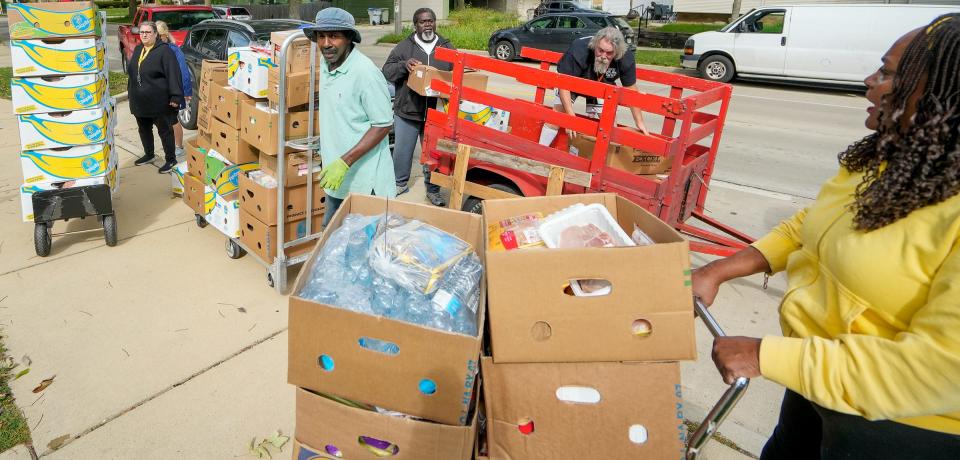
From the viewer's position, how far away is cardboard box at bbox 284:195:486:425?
66.5 inches

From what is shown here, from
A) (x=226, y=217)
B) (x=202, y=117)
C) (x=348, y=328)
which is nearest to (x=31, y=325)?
(x=226, y=217)

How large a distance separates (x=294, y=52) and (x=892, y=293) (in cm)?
352

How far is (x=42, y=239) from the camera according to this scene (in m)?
4.71

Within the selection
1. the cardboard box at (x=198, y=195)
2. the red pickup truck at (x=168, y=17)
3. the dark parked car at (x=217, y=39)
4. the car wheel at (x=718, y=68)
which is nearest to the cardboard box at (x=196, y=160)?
the cardboard box at (x=198, y=195)

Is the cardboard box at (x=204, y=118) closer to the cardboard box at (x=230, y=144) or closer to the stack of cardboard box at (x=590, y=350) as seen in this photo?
the cardboard box at (x=230, y=144)

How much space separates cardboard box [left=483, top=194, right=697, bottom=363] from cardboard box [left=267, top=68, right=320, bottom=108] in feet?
8.87

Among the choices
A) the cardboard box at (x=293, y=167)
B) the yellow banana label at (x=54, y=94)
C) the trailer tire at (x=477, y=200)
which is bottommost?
the trailer tire at (x=477, y=200)

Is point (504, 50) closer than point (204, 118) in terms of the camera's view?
No

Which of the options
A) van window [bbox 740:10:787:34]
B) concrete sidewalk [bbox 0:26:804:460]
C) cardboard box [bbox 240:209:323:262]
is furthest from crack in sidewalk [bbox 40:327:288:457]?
van window [bbox 740:10:787:34]

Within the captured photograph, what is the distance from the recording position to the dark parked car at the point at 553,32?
18.0 m

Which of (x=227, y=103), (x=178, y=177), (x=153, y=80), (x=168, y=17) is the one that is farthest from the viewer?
(x=168, y=17)

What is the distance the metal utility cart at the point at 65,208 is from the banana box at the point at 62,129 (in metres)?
0.35

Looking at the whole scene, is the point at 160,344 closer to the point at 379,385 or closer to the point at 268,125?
the point at 268,125

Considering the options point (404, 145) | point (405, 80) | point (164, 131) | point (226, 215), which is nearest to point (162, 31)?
point (164, 131)
